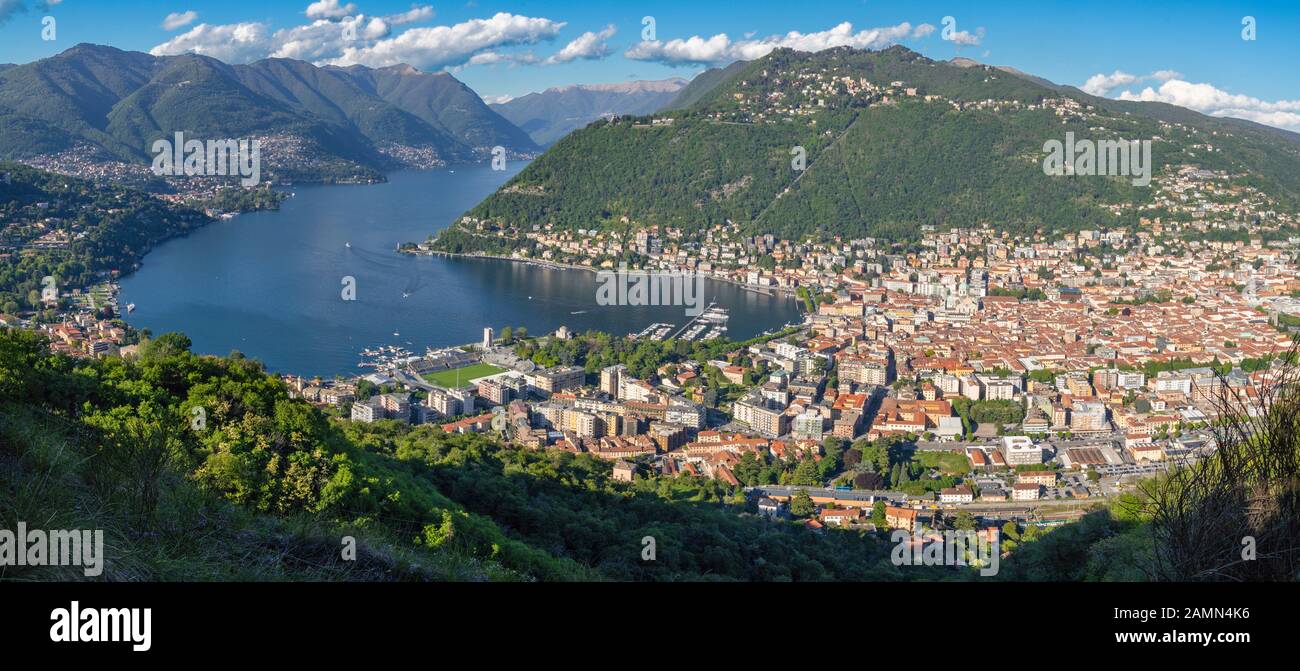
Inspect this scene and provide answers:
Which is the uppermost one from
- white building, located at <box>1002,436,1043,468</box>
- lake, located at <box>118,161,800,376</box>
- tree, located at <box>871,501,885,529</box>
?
lake, located at <box>118,161,800,376</box>

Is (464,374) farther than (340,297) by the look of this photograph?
No

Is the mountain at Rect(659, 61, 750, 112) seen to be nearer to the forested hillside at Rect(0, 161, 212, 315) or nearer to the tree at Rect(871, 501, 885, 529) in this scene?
the forested hillside at Rect(0, 161, 212, 315)

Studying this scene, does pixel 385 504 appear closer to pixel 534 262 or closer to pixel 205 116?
→ pixel 534 262

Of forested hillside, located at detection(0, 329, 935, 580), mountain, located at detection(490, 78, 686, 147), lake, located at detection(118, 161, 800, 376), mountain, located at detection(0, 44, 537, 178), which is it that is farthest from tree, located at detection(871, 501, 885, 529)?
mountain, located at detection(490, 78, 686, 147)

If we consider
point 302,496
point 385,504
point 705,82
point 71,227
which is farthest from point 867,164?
point 705,82

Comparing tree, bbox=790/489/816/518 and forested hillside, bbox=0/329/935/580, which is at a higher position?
forested hillside, bbox=0/329/935/580

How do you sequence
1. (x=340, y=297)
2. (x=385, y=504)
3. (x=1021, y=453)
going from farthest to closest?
(x=340, y=297)
(x=1021, y=453)
(x=385, y=504)

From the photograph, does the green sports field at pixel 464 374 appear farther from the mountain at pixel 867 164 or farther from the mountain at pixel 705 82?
the mountain at pixel 705 82
